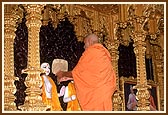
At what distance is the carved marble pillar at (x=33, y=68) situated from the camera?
842 cm

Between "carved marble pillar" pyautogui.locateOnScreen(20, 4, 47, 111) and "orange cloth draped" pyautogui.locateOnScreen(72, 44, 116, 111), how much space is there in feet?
2.71

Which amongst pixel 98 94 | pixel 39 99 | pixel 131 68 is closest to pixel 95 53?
pixel 98 94

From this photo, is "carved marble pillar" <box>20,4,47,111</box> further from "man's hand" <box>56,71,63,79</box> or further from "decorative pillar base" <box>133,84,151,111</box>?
"decorative pillar base" <box>133,84,151,111</box>

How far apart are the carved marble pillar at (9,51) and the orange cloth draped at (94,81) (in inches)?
42.3

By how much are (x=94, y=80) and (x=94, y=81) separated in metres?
0.02

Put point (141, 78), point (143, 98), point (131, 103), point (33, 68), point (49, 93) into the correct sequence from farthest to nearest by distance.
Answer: point (131, 103), point (141, 78), point (143, 98), point (49, 93), point (33, 68)

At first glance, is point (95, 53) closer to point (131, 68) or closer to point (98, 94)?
point (98, 94)

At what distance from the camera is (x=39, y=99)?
8.48 metres

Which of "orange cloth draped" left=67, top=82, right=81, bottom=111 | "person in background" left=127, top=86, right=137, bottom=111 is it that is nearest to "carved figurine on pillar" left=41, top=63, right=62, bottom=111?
"orange cloth draped" left=67, top=82, right=81, bottom=111

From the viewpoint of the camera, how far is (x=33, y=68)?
8.59 meters

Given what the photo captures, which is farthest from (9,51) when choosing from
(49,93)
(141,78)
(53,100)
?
(141,78)

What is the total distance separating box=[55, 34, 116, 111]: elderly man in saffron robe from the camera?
→ 29.1 feet

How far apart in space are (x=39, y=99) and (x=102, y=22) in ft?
9.58

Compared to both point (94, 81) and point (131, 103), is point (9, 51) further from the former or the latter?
Answer: point (131, 103)
